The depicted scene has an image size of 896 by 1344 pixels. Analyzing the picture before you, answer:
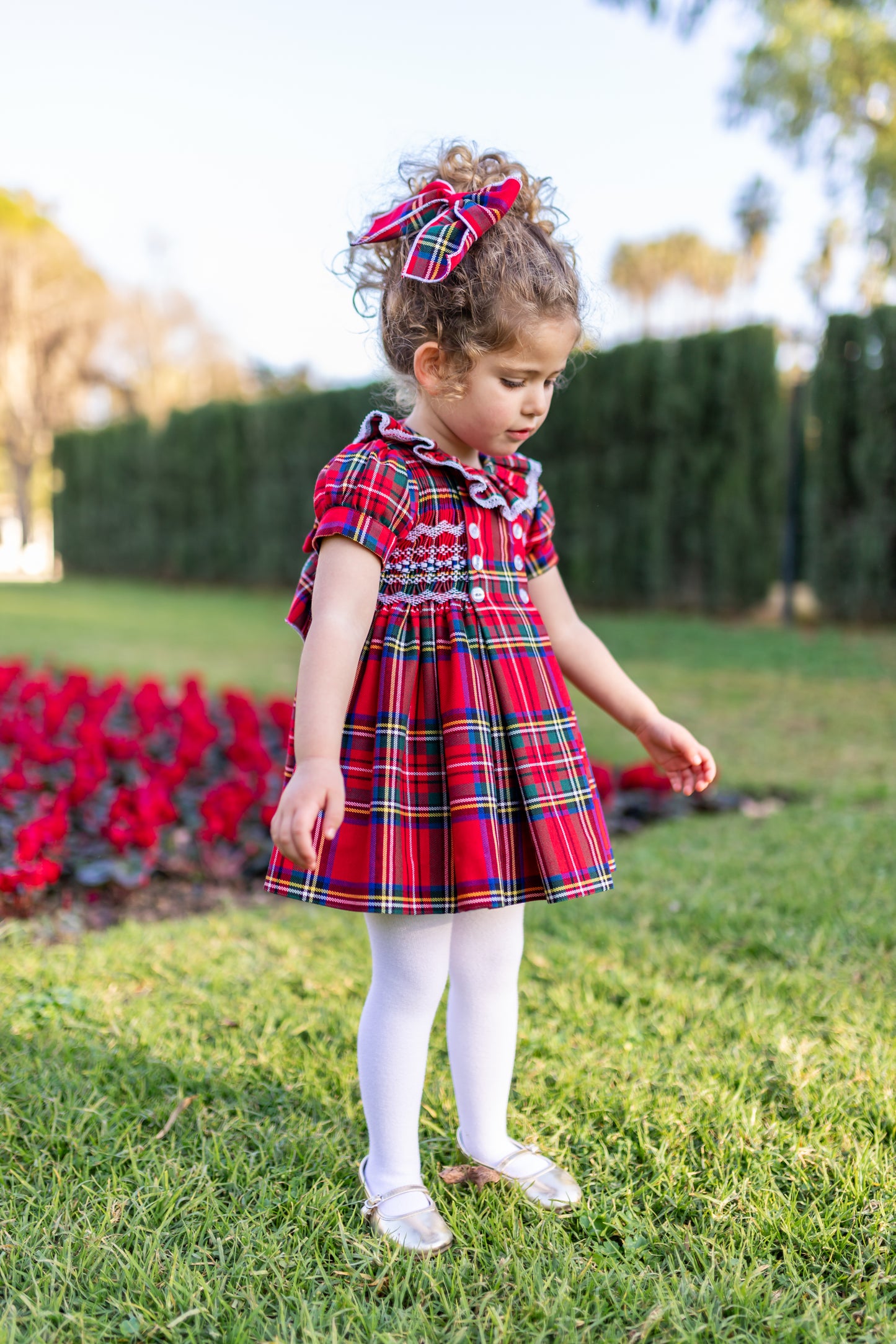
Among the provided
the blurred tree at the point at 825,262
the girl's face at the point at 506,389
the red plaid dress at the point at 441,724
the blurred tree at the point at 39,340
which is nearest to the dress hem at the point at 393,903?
the red plaid dress at the point at 441,724

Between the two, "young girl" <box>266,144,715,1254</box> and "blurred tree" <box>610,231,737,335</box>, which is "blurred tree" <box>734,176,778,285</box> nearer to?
"blurred tree" <box>610,231,737,335</box>

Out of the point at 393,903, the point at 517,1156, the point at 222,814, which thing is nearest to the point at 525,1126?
the point at 517,1156

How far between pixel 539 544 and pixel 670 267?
47.3 meters

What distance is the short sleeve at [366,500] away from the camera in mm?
1393

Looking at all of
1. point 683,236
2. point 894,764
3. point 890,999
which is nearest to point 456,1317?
point 890,999

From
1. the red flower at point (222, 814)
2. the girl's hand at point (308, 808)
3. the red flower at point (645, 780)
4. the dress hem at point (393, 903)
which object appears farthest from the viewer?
the red flower at point (645, 780)

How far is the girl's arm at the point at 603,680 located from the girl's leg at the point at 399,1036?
0.44 m

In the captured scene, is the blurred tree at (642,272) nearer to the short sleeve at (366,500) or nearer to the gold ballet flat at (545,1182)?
the short sleeve at (366,500)

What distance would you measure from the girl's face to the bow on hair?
11 cm

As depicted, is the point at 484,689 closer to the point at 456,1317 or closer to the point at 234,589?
the point at 456,1317

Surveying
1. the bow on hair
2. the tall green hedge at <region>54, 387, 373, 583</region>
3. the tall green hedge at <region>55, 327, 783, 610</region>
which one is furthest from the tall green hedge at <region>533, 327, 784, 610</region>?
the bow on hair

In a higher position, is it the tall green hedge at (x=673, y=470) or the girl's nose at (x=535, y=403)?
the tall green hedge at (x=673, y=470)

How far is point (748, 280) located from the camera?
35375 mm

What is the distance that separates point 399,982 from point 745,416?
840cm
